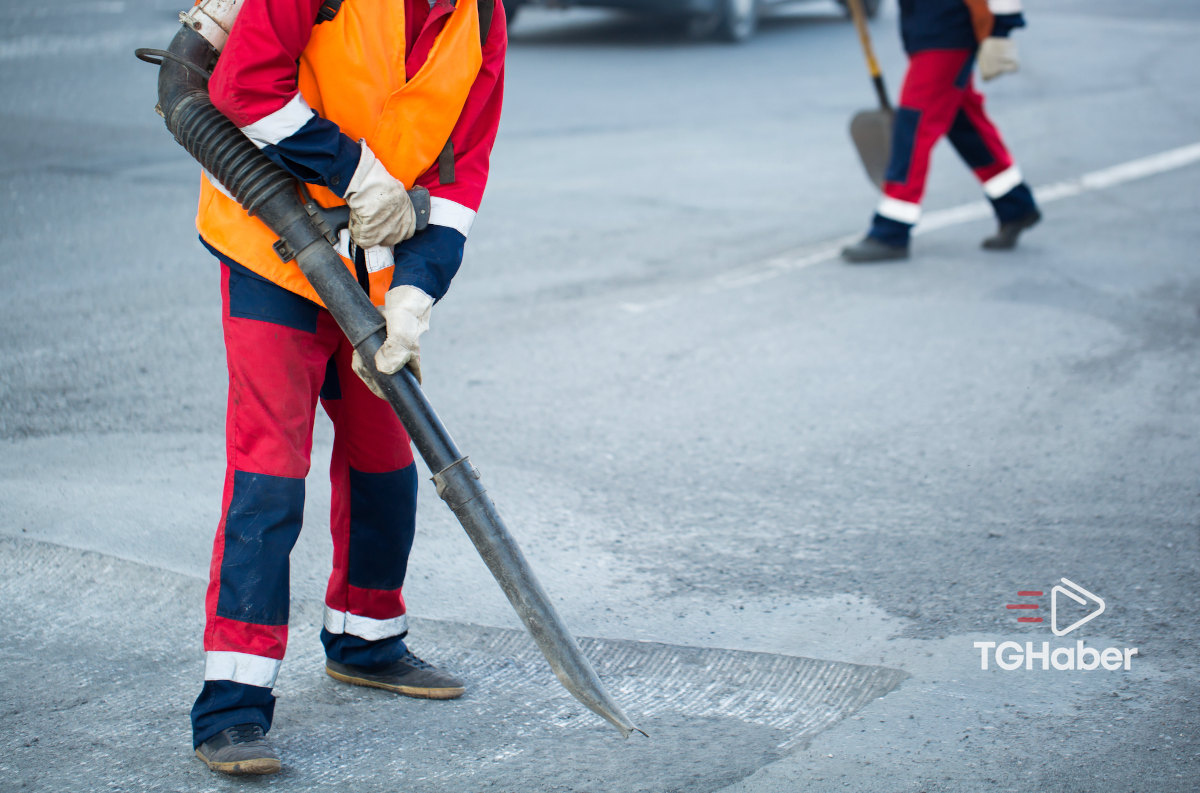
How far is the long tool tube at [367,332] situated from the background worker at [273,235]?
57mm

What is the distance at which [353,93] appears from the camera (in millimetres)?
2537

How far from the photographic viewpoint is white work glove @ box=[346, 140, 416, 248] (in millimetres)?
2475

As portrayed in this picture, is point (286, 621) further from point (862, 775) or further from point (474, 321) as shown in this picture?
point (474, 321)

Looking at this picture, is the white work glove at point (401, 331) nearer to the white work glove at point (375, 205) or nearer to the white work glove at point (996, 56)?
the white work glove at point (375, 205)

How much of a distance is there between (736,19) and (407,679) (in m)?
12.2

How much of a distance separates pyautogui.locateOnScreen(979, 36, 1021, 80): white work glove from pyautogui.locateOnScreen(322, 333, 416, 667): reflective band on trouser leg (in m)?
4.72

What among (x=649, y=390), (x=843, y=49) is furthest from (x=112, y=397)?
(x=843, y=49)

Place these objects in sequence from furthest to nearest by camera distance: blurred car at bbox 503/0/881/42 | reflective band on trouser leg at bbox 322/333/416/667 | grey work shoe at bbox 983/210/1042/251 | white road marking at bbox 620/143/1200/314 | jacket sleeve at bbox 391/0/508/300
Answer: blurred car at bbox 503/0/881/42 → grey work shoe at bbox 983/210/1042/251 → white road marking at bbox 620/143/1200/314 → reflective band on trouser leg at bbox 322/333/416/667 → jacket sleeve at bbox 391/0/508/300

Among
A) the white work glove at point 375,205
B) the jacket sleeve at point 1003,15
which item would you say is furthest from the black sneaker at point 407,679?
the jacket sleeve at point 1003,15

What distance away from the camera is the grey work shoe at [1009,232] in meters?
7.01

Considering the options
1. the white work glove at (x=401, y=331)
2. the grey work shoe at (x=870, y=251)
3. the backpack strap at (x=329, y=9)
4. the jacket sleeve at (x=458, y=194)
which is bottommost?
the grey work shoe at (x=870, y=251)

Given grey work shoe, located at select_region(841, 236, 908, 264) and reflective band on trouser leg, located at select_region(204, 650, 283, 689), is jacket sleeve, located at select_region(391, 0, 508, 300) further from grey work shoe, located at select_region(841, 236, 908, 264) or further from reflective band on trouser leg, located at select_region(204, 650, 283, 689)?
grey work shoe, located at select_region(841, 236, 908, 264)

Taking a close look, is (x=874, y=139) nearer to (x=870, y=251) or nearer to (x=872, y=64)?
(x=872, y=64)

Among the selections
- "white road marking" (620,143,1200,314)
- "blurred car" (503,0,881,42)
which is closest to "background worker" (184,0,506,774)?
"white road marking" (620,143,1200,314)
